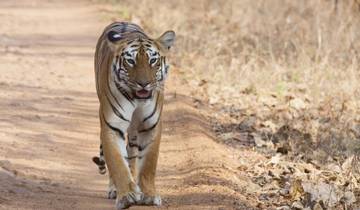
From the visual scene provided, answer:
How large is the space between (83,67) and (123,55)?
6404 mm

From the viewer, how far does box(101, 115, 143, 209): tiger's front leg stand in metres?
6.46

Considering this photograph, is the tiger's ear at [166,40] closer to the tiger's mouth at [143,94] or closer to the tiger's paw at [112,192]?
the tiger's mouth at [143,94]

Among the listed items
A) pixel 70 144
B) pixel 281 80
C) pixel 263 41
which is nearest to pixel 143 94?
pixel 70 144

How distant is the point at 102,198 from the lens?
280 inches

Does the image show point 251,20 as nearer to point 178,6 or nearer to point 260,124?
point 178,6

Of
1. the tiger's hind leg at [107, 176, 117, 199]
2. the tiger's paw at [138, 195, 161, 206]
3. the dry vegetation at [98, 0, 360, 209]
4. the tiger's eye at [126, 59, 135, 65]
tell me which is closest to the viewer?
the tiger's eye at [126, 59, 135, 65]

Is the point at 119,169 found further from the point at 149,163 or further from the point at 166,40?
the point at 166,40

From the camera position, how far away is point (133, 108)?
21.7ft

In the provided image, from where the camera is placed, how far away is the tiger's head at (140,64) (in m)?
6.42

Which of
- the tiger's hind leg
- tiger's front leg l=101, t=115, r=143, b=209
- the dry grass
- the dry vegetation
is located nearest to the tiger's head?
tiger's front leg l=101, t=115, r=143, b=209

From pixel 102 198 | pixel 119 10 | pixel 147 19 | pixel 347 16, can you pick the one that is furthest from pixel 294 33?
pixel 102 198

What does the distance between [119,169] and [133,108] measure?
0.44 m

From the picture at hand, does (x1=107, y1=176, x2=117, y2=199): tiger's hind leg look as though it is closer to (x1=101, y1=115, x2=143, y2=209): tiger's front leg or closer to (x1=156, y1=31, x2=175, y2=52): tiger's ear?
(x1=101, y1=115, x2=143, y2=209): tiger's front leg

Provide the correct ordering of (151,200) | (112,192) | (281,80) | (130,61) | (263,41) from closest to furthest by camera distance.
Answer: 1. (130,61)
2. (151,200)
3. (112,192)
4. (281,80)
5. (263,41)
